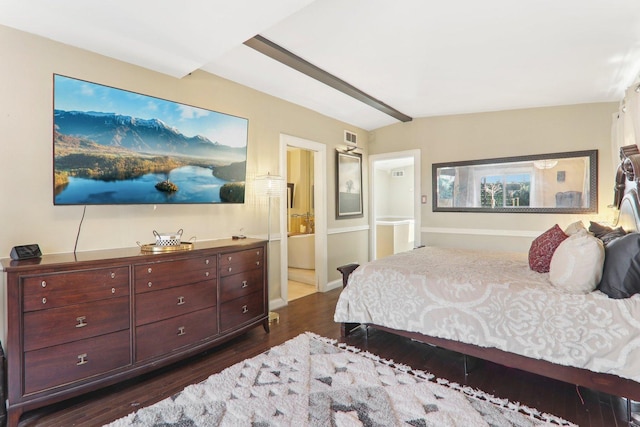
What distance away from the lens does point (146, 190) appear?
2732 millimetres

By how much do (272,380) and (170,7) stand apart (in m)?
2.59

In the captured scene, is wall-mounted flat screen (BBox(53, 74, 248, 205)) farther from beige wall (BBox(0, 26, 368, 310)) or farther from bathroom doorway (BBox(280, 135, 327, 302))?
bathroom doorway (BBox(280, 135, 327, 302))

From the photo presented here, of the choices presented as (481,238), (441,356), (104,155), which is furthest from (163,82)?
(481,238)

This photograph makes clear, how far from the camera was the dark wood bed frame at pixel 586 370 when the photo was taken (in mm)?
1942

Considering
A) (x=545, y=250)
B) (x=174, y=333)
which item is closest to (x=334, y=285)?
(x=174, y=333)

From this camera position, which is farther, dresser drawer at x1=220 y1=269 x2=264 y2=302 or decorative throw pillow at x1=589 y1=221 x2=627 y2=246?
dresser drawer at x1=220 y1=269 x2=264 y2=302

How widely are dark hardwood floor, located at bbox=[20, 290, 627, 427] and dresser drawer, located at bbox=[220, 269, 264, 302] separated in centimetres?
47

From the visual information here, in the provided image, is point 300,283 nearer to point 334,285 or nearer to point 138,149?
point 334,285

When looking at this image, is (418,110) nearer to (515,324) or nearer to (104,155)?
(515,324)

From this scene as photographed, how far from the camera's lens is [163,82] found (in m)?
2.94

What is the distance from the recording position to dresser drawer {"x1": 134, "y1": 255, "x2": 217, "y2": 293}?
7.63 ft

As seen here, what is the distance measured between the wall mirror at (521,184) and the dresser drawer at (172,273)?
3.70 m

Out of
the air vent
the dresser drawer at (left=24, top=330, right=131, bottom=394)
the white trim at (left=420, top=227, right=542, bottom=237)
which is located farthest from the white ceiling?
the dresser drawer at (left=24, top=330, right=131, bottom=394)

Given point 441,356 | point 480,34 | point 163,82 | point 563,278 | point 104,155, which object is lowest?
point 441,356
